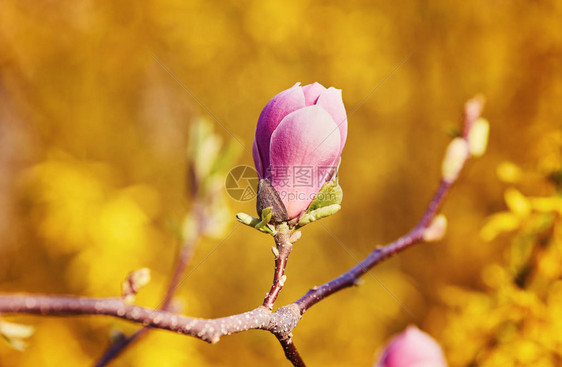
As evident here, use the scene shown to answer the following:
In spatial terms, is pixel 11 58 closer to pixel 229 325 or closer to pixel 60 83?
pixel 60 83

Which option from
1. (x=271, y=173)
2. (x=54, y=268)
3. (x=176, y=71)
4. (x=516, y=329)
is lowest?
(x=54, y=268)

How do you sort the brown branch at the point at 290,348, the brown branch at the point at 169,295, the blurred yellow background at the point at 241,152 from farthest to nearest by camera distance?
the blurred yellow background at the point at 241,152, the brown branch at the point at 169,295, the brown branch at the point at 290,348

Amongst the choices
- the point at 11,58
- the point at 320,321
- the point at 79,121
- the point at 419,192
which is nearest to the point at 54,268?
the point at 79,121

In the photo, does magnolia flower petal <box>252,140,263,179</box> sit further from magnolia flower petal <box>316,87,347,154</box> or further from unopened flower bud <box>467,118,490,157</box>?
unopened flower bud <box>467,118,490,157</box>

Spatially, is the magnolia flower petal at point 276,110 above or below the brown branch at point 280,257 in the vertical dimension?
above

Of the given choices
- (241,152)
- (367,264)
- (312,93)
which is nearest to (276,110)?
(312,93)

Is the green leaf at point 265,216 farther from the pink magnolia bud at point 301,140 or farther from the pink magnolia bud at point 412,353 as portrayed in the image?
the pink magnolia bud at point 412,353

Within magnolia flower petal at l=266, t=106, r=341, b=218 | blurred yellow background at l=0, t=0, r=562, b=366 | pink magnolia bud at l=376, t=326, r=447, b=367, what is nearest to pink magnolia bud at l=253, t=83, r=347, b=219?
magnolia flower petal at l=266, t=106, r=341, b=218

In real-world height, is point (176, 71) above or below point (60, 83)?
above

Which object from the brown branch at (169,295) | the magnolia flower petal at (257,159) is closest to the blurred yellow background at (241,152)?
the brown branch at (169,295)
